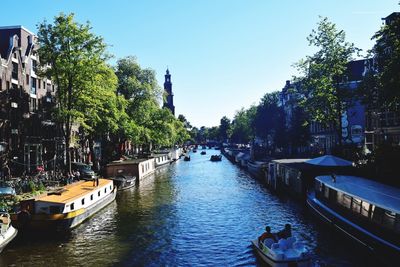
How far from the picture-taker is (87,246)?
76.0ft

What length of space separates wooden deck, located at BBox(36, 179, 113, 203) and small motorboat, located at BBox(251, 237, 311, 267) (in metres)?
14.4

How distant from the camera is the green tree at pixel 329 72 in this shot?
150ft

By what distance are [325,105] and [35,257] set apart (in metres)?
38.4

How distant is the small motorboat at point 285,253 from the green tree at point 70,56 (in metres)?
28.4

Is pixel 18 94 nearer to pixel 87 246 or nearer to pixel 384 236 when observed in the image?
pixel 87 246

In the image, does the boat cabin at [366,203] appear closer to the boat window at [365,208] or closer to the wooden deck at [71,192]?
the boat window at [365,208]

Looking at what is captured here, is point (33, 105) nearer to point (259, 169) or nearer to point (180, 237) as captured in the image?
point (259, 169)

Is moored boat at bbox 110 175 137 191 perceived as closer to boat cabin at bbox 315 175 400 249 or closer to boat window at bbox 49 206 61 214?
boat window at bbox 49 206 61 214

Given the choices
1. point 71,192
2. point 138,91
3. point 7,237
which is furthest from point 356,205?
point 138,91

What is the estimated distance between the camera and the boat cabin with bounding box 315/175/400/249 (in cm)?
1781

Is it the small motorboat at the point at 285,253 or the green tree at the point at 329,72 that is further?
the green tree at the point at 329,72

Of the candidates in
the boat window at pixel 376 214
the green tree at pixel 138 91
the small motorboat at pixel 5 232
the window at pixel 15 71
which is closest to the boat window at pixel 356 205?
the boat window at pixel 376 214

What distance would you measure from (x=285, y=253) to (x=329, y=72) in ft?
110

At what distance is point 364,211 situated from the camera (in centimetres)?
2075
